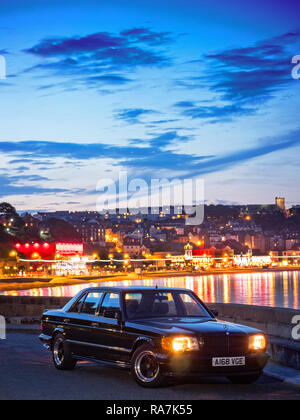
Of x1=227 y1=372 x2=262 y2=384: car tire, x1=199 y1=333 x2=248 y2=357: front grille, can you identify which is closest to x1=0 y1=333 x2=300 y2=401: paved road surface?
x1=227 y1=372 x2=262 y2=384: car tire

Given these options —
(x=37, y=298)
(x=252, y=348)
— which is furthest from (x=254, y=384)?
(x=37, y=298)

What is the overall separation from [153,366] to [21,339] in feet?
30.4

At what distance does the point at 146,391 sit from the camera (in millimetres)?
11203

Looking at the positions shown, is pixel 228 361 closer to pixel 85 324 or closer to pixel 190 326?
pixel 190 326

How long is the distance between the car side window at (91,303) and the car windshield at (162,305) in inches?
33.4

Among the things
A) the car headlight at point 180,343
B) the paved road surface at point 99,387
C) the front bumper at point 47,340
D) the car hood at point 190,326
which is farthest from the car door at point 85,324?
the car headlight at point 180,343

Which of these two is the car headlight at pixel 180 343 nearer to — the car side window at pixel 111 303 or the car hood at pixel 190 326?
the car hood at pixel 190 326

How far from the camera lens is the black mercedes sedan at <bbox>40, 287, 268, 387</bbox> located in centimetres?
1138

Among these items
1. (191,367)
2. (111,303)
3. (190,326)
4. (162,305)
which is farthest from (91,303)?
(191,367)

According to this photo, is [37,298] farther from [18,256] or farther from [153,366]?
[18,256]

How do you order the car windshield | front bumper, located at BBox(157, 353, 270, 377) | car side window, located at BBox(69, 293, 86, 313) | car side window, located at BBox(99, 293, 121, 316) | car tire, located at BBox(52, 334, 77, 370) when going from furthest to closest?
car side window, located at BBox(69, 293, 86, 313) < car tire, located at BBox(52, 334, 77, 370) < car side window, located at BBox(99, 293, 121, 316) < the car windshield < front bumper, located at BBox(157, 353, 270, 377)

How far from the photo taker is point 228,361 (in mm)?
11461

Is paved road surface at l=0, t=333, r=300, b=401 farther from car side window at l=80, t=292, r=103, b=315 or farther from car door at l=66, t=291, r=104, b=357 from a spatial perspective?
car side window at l=80, t=292, r=103, b=315

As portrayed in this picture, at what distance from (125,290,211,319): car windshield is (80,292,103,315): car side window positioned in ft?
2.79
